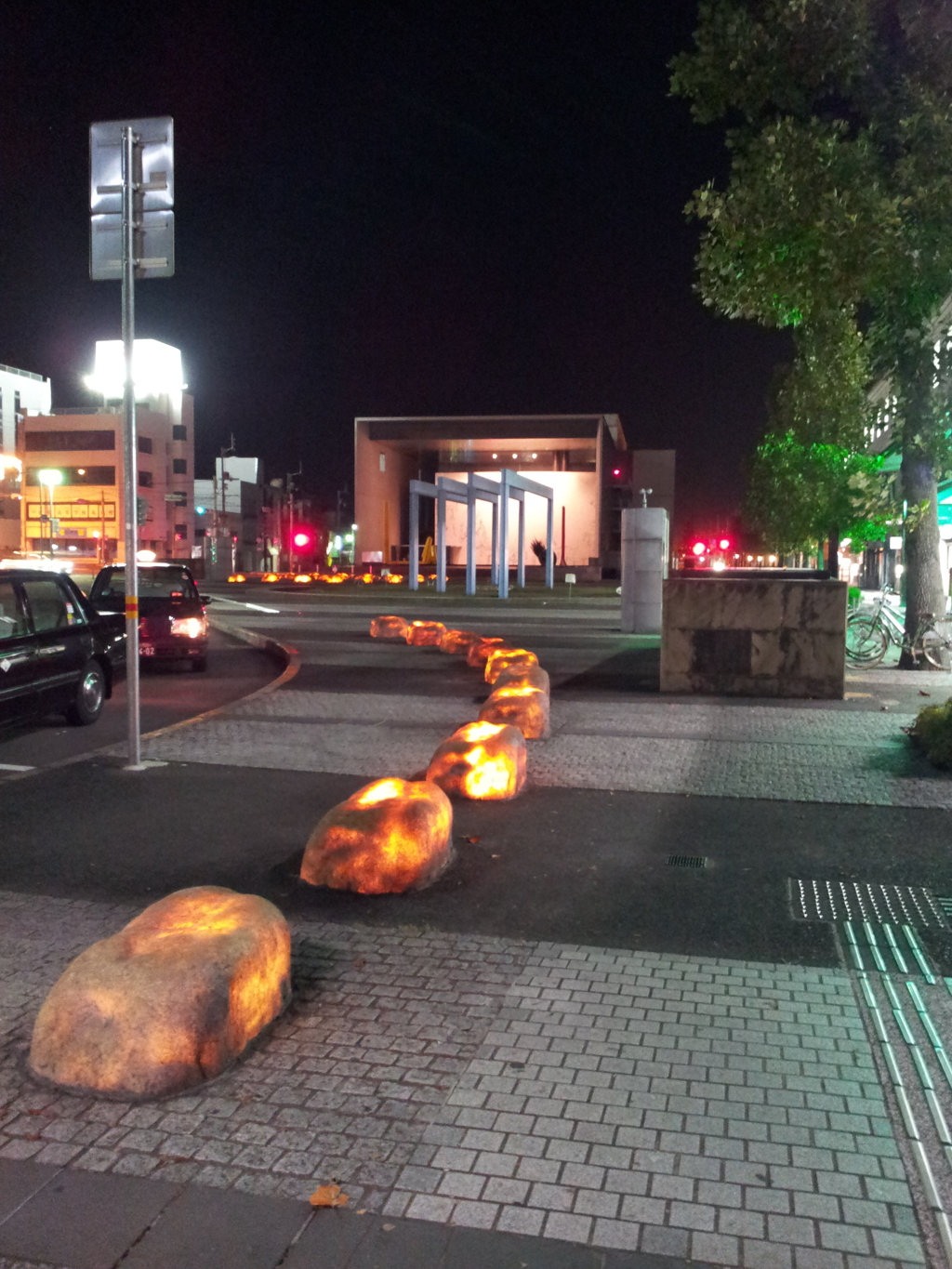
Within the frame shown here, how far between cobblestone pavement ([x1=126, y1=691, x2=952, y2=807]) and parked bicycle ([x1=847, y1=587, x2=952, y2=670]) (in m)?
5.00

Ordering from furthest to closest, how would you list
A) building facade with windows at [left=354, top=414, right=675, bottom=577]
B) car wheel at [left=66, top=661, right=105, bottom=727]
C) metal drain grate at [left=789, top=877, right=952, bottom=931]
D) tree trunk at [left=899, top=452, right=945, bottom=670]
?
building facade with windows at [left=354, top=414, right=675, bottom=577] < tree trunk at [left=899, top=452, right=945, bottom=670] < car wheel at [left=66, top=661, right=105, bottom=727] < metal drain grate at [left=789, top=877, right=952, bottom=931]

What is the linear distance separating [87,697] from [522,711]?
16.0 ft

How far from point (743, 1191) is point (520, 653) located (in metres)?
12.0

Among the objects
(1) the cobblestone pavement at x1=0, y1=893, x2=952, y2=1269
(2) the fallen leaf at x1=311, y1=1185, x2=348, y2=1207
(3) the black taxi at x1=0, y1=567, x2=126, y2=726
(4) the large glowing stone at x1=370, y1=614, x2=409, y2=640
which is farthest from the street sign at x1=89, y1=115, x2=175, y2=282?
(4) the large glowing stone at x1=370, y1=614, x2=409, y2=640

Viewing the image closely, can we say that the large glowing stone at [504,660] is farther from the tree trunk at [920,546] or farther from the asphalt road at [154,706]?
the tree trunk at [920,546]

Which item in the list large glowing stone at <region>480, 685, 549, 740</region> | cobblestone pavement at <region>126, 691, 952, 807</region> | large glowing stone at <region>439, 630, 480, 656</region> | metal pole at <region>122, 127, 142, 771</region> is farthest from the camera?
large glowing stone at <region>439, 630, 480, 656</region>

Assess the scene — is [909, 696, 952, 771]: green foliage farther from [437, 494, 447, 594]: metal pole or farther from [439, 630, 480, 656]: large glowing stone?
[437, 494, 447, 594]: metal pole

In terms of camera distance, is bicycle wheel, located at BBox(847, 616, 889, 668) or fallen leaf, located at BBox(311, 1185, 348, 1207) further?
bicycle wheel, located at BBox(847, 616, 889, 668)

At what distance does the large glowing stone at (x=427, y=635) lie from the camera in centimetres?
2136

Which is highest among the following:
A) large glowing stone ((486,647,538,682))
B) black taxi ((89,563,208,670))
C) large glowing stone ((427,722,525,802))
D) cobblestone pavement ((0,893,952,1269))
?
black taxi ((89,563,208,670))

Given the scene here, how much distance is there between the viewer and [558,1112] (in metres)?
3.58

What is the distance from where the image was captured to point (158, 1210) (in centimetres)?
305

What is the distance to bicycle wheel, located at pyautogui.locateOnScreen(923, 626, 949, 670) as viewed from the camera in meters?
16.7

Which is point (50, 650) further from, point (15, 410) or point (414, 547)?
point (15, 410)
